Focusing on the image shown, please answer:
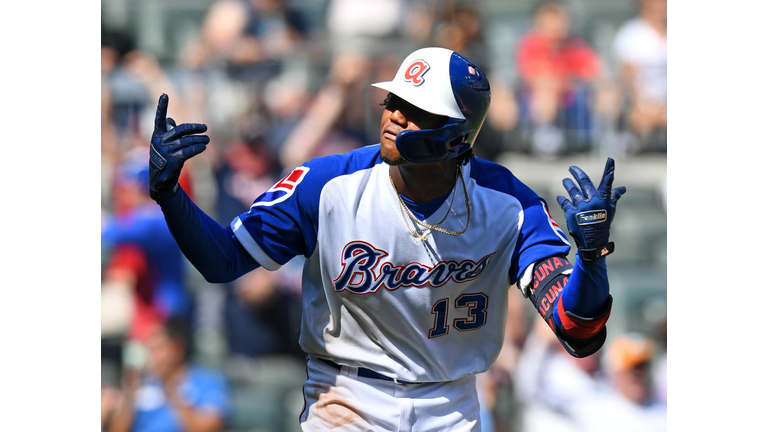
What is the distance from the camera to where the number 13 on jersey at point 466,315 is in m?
2.89

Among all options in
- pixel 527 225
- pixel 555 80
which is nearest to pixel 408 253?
pixel 527 225

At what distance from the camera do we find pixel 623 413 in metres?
5.30

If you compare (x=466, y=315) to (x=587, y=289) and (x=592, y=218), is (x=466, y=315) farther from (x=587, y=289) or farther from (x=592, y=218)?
(x=592, y=218)

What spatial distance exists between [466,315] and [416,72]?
92cm

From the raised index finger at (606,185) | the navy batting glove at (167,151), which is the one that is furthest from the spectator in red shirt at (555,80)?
the navy batting glove at (167,151)

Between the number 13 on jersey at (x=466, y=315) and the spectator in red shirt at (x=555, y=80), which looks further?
the spectator in red shirt at (x=555, y=80)

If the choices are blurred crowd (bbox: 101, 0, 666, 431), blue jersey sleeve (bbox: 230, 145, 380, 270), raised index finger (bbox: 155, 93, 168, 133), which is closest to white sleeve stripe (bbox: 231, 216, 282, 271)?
blue jersey sleeve (bbox: 230, 145, 380, 270)

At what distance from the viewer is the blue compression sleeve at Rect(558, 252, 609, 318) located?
8.04 feet

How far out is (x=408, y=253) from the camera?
2861 millimetres

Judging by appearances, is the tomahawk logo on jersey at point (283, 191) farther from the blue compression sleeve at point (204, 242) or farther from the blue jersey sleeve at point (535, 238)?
the blue jersey sleeve at point (535, 238)

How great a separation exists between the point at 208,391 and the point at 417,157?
3.29 metres

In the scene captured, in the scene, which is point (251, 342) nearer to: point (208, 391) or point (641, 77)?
point (208, 391)

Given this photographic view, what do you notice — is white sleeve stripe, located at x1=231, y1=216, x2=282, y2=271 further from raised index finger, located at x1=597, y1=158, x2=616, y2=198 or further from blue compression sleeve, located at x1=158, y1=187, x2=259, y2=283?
raised index finger, located at x1=597, y1=158, x2=616, y2=198

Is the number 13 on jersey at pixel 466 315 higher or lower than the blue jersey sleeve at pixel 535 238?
lower
